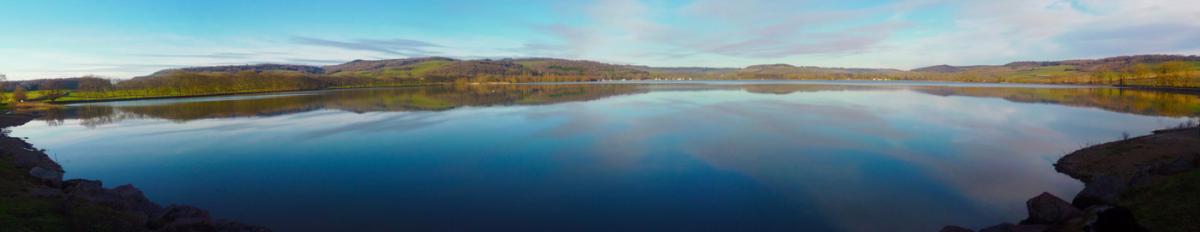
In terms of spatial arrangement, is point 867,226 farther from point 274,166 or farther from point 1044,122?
point 1044,122

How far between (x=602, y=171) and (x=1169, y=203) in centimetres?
955

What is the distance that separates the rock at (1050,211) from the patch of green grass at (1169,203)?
65 centimetres

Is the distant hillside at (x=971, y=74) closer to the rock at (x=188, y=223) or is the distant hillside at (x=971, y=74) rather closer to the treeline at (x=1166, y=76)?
the treeline at (x=1166, y=76)

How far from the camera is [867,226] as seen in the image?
796 cm

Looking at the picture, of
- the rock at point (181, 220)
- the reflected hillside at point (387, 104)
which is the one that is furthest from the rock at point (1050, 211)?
the reflected hillside at point (387, 104)

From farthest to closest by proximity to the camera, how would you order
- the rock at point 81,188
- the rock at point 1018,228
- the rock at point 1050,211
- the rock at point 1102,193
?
the rock at point 81,188 < the rock at point 1102,193 < the rock at point 1050,211 < the rock at point 1018,228

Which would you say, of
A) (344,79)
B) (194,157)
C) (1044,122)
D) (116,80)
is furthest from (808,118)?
(344,79)

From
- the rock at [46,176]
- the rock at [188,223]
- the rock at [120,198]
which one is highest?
the rock at [46,176]

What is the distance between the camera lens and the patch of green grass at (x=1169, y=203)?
5.77 meters

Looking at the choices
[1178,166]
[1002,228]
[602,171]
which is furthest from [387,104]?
[1178,166]

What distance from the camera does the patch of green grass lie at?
5770mm

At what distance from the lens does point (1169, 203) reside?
646cm

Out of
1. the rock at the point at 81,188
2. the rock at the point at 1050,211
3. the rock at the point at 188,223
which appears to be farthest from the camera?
the rock at the point at 81,188

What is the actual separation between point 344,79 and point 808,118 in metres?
110
